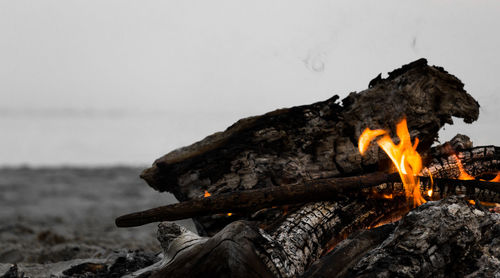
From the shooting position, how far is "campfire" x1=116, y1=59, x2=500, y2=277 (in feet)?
7.58

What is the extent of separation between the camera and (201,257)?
1.94 meters

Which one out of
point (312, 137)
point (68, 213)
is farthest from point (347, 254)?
point (68, 213)

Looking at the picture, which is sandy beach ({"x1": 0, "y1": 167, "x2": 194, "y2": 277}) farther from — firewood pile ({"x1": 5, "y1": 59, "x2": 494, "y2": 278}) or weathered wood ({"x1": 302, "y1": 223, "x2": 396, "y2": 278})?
weathered wood ({"x1": 302, "y1": 223, "x2": 396, "y2": 278})

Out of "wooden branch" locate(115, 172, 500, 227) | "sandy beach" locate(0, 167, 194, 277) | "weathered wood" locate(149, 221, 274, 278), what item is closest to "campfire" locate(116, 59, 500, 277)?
"wooden branch" locate(115, 172, 500, 227)

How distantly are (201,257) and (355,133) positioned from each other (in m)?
2.18

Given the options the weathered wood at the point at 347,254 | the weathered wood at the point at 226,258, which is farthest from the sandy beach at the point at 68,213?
the weathered wood at the point at 347,254

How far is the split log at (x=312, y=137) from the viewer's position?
3467mm

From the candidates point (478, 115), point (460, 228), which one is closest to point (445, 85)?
point (478, 115)

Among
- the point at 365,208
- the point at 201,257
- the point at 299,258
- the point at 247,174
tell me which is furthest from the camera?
the point at 247,174

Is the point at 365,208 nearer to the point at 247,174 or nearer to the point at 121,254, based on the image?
the point at 247,174

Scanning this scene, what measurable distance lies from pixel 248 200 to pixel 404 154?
62.9 inches

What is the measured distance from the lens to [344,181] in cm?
305

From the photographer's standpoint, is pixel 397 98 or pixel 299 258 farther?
pixel 397 98

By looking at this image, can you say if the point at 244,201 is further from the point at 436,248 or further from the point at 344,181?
the point at 436,248
